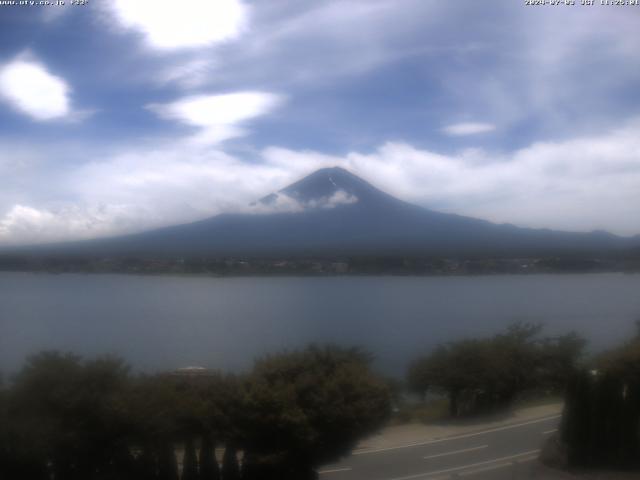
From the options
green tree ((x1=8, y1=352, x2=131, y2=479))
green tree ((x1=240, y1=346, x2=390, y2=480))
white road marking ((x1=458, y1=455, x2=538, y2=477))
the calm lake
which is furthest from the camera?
the calm lake

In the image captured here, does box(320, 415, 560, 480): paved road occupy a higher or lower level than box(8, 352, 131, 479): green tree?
lower

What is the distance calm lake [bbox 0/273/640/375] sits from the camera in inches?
680

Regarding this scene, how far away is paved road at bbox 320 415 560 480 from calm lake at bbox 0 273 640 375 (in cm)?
361

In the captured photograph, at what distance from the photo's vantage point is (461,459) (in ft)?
32.6

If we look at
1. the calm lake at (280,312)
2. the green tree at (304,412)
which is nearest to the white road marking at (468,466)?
the green tree at (304,412)

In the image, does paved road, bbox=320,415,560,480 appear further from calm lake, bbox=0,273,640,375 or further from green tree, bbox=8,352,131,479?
calm lake, bbox=0,273,640,375

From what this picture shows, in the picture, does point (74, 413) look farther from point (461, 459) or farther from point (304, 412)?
point (461, 459)

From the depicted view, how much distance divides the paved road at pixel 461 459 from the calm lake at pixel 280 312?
11.8ft

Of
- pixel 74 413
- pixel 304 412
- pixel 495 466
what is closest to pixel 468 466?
pixel 495 466

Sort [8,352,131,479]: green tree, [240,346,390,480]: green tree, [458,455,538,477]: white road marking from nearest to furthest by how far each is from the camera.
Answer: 1. [8,352,131,479]: green tree
2. [240,346,390,480]: green tree
3. [458,455,538,477]: white road marking

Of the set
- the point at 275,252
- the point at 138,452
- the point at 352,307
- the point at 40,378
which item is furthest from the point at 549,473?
the point at 275,252

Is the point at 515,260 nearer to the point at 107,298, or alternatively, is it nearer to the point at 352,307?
the point at 352,307

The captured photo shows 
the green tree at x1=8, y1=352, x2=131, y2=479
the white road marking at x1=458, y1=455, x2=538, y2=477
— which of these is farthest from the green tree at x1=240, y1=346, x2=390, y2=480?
the green tree at x1=8, y1=352, x2=131, y2=479

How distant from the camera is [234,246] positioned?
3547cm
